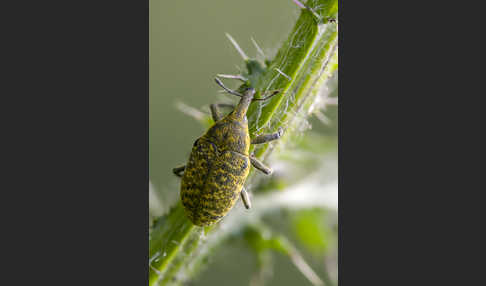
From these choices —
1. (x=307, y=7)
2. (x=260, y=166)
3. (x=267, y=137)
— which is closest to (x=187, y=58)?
(x=260, y=166)

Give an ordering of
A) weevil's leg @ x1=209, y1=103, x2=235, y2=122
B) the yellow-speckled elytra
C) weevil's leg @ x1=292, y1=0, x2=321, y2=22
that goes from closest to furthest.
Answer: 1. weevil's leg @ x1=292, y1=0, x2=321, y2=22
2. the yellow-speckled elytra
3. weevil's leg @ x1=209, y1=103, x2=235, y2=122

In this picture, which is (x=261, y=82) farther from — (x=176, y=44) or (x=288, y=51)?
(x=176, y=44)

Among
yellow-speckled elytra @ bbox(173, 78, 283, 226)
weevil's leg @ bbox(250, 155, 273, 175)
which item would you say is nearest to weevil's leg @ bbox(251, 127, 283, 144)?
yellow-speckled elytra @ bbox(173, 78, 283, 226)

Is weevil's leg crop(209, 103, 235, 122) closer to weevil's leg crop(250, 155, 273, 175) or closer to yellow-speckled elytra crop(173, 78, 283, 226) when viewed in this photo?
yellow-speckled elytra crop(173, 78, 283, 226)

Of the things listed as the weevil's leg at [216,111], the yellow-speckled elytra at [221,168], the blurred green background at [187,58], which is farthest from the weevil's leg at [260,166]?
the blurred green background at [187,58]

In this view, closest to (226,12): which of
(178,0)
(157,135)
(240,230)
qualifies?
(178,0)

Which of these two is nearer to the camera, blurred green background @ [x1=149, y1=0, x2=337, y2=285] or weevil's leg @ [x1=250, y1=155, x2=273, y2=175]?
weevil's leg @ [x1=250, y1=155, x2=273, y2=175]
